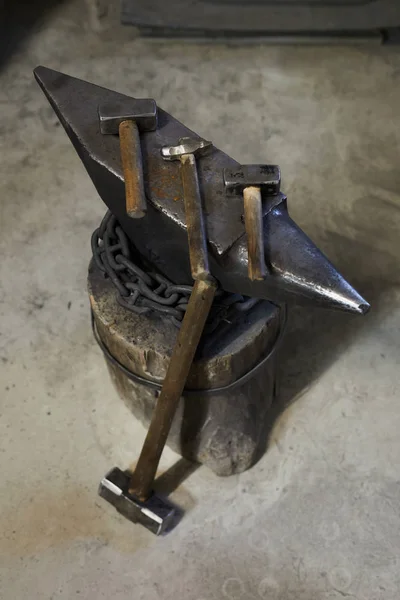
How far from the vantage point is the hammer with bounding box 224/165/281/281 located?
1601 millimetres

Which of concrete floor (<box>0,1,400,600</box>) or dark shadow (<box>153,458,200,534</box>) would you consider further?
dark shadow (<box>153,458,200,534</box>)

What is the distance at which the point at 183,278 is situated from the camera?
1963 millimetres

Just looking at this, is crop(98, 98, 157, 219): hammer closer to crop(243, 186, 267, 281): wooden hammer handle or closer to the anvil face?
the anvil face

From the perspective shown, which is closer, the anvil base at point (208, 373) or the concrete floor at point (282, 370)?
the anvil base at point (208, 373)

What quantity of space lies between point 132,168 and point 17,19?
9.26 feet

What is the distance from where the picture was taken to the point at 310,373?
2604mm

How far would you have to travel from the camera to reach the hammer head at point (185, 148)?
179 cm

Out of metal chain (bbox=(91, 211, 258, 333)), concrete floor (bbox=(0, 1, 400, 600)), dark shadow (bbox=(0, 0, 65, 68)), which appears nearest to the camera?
metal chain (bbox=(91, 211, 258, 333))

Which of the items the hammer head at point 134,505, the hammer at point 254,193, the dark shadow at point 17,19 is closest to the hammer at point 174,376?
the hammer head at point 134,505

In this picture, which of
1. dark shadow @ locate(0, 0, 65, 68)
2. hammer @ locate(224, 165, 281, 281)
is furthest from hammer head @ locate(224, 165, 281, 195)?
dark shadow @ locate(0, 0, 65, 68)

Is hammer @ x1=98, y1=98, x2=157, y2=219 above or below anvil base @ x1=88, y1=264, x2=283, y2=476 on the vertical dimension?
above

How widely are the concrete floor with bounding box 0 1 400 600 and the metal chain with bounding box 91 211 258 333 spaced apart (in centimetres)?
67

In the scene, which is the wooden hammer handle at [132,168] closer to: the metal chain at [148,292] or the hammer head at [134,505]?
the metal chain at [148,292]

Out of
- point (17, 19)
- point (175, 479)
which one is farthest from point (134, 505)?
point (17, 19)
